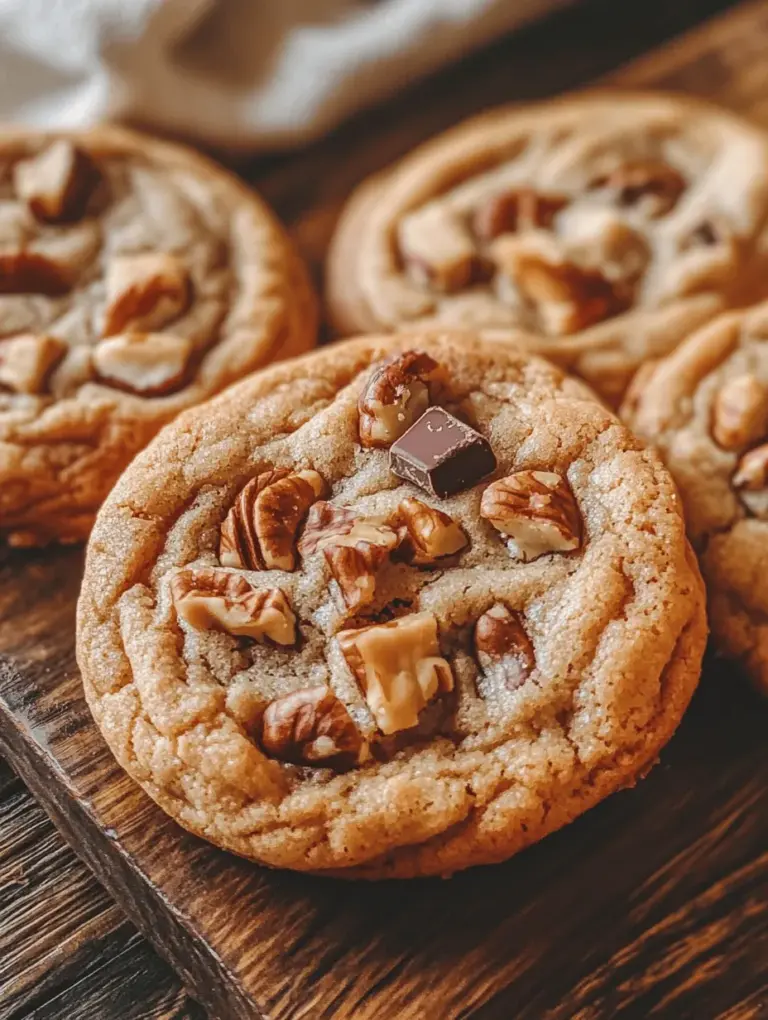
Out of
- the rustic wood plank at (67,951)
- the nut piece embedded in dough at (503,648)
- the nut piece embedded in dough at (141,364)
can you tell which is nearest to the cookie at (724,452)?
the nut piece embedded in dough at (503,648)

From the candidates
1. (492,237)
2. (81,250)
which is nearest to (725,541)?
(492,237)

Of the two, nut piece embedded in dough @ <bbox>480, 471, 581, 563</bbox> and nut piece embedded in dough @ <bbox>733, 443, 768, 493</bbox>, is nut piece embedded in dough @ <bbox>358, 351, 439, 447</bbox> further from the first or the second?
nut piece embedded in dough @ <bbox>733, 443, 768, 493</bbox>

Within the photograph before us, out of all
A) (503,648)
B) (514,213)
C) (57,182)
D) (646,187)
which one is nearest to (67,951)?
(503,648)

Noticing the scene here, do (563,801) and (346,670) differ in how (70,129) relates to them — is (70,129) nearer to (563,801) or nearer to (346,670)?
(346,670)

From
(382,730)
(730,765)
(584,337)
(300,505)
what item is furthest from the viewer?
(584,337)

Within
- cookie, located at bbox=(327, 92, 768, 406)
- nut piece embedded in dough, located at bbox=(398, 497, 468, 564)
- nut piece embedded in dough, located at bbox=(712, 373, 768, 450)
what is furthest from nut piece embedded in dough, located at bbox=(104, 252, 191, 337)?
nut piece embedded in dough, located at bbox=(712, 373, 768, 450)

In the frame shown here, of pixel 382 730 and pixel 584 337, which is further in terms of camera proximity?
pixel 584 337
